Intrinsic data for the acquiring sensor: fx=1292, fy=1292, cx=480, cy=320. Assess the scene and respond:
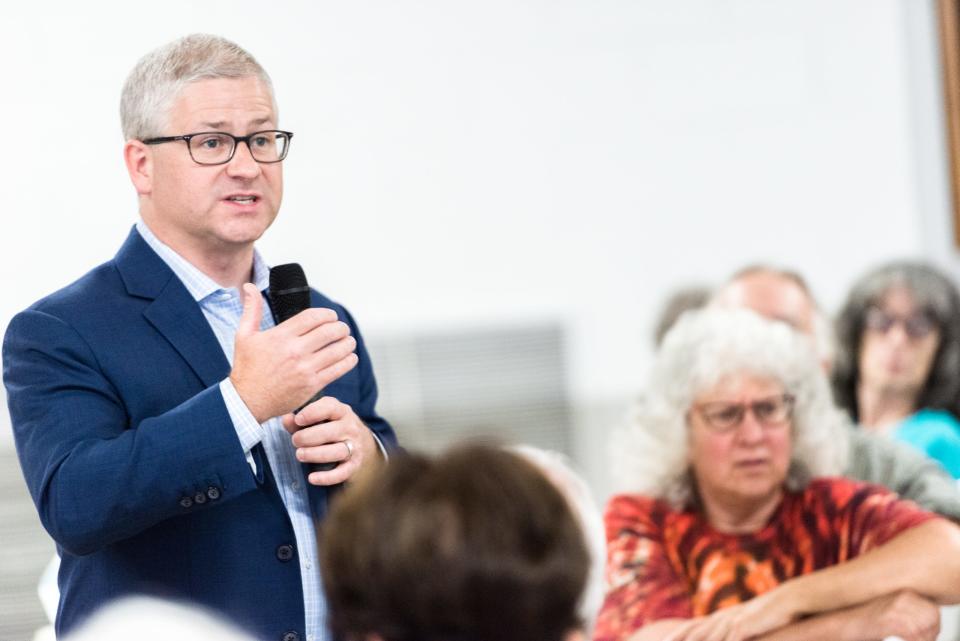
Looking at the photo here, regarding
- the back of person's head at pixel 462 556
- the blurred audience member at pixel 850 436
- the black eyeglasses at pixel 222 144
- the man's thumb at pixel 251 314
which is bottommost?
the blurred audience member at pixel 850 436

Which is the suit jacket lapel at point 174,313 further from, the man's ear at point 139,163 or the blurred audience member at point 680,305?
the blurred audience member at point 680,305

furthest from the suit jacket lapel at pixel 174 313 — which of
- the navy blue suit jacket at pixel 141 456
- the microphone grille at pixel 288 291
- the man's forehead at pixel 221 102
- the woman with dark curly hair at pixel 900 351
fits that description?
the woman with dark curly hair at pixel 900 351

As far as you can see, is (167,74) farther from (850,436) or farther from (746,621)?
(850,436)

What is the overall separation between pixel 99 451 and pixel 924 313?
284 centimetres

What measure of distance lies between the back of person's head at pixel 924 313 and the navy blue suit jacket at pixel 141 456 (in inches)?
96.6

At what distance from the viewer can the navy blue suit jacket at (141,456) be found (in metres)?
1.65

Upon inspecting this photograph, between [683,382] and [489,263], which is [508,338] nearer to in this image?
[489,263]

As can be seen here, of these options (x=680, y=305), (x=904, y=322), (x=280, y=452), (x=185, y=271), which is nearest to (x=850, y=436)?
(x=904, y=322)

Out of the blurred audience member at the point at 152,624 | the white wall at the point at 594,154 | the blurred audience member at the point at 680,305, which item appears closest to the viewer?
the blurred audience member at the point at 152,624

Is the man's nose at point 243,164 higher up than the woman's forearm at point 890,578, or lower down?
higher up

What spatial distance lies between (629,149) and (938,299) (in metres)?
1.82

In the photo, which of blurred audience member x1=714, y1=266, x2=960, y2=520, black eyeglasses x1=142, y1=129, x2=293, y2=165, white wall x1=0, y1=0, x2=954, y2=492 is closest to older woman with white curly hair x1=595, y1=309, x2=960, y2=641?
blurred audience member x1=714, y1=266, x2=960, y2=520

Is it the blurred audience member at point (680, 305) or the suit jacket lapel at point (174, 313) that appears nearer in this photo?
the suit jacket lapel at point (174, 313)

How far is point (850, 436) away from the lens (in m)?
3.11
